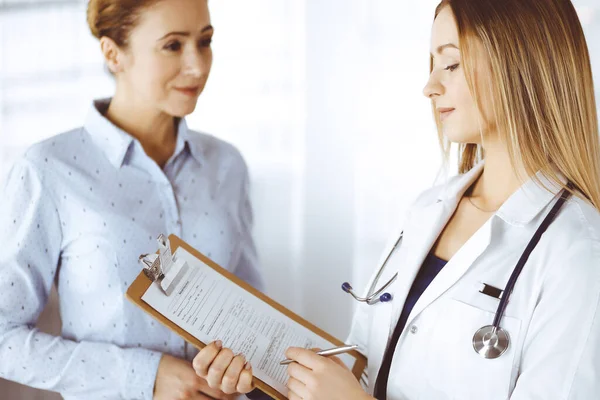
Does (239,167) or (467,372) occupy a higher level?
(239,167)

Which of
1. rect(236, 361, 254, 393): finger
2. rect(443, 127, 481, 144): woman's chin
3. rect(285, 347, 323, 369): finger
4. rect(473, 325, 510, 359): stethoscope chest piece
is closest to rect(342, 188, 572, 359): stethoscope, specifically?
rect(473, 325, 510, 359): stethoscope chest piece

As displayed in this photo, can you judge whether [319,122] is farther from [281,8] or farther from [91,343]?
[91,343]

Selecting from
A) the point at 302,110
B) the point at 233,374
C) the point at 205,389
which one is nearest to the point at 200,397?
the point at 205,389

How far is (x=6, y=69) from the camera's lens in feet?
6.93

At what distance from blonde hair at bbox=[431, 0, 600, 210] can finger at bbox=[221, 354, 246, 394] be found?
2.28 feet

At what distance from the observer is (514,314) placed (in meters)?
1.15

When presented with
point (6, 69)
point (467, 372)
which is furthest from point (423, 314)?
point (6, 69)

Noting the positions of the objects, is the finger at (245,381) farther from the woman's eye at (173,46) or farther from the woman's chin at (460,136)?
the woman's eye at (173,46)

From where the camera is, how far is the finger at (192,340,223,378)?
125 centimetres

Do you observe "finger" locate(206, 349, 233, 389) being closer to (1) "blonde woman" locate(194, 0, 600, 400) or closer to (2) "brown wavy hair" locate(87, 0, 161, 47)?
(1) "blonde woman" locate(194, 0, 600, 400)

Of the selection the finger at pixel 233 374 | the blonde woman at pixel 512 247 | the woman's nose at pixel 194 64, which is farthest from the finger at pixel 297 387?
the woman's nose at pixel 194 64

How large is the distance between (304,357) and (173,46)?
2.83 ft

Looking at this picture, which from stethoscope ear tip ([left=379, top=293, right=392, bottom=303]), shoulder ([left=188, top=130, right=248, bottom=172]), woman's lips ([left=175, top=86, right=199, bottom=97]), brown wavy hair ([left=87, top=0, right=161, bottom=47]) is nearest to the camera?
stethoscope ear tip ([left=379, top=293, right=392, bottom=303])

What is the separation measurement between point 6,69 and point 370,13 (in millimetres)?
1267
